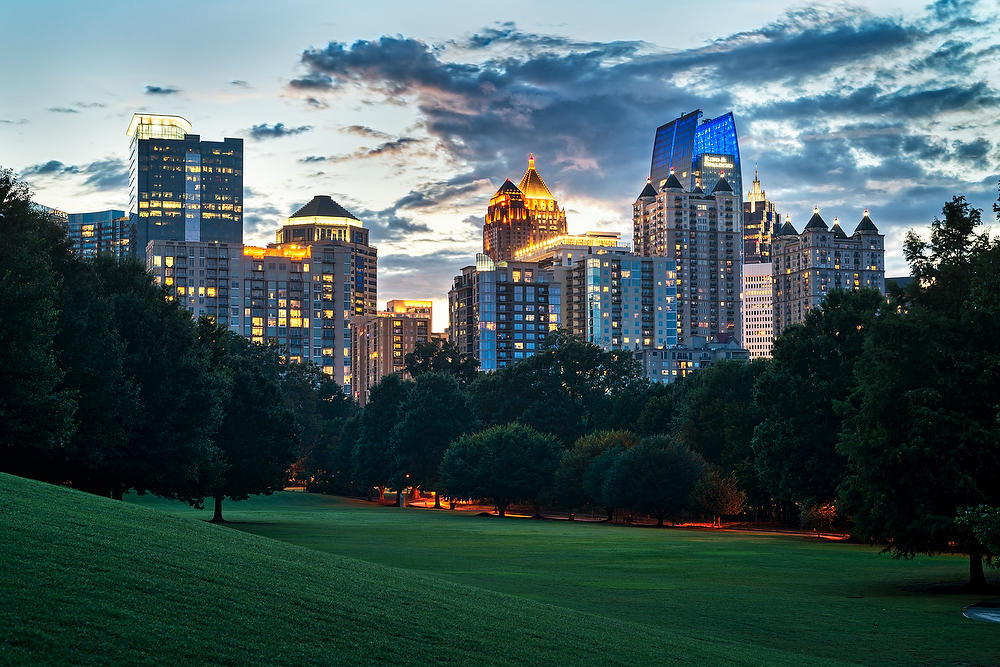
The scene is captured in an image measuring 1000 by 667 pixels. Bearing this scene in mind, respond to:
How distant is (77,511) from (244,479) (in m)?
53.8

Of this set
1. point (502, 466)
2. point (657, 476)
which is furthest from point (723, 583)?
point (502, 466)

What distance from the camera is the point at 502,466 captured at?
10938 cm

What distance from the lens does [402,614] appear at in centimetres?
2098

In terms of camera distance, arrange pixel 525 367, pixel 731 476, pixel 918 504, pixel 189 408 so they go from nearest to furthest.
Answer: pixel 918 504 → pixel 189 408 → pixel 731 476 → pixel 525 367

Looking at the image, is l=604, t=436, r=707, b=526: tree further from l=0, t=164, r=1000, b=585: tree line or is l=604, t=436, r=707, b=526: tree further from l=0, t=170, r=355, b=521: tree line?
l=0, t=170, r=355, b=521: tree line

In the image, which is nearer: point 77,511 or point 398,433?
point 77,511

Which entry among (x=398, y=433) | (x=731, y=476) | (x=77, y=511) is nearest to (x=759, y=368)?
(x=731, y=476)

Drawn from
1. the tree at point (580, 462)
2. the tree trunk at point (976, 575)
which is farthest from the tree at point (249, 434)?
the tree trunk at point (976, 575)

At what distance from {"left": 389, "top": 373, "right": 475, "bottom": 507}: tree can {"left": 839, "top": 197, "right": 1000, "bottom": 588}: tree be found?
88.9 meters

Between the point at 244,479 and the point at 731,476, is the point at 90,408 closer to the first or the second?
the point at 244,479

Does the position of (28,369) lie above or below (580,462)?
above

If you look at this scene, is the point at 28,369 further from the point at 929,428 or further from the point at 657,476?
the point at 657,476

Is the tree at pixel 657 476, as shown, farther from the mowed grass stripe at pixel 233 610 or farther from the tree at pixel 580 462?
the mowed grass stripe at pixel 233 610

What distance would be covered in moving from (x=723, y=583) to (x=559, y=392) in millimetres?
105826
